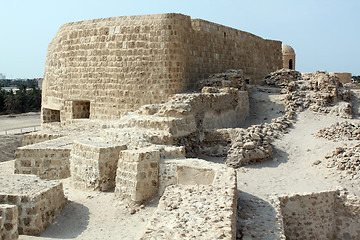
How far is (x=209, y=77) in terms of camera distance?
14.1 m

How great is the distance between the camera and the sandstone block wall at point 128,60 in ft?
41.9

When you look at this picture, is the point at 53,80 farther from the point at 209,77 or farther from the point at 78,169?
the point at 78,169

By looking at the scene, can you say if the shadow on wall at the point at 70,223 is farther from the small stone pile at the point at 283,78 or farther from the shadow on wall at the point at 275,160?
the small stone pile at the point at 283,78

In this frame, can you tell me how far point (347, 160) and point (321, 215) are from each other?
1.61m

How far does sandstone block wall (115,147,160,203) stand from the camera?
717 cm

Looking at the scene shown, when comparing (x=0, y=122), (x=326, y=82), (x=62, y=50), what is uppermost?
(x=62, y=50)

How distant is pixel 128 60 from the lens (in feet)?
42.5

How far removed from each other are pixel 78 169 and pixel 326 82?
9.93 meters

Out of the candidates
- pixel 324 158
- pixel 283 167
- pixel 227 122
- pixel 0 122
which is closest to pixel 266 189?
pixel 283 167

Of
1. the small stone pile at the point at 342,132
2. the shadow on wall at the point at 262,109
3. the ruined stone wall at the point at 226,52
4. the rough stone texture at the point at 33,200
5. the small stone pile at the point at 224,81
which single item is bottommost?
the rough stone texture at the point at 33,200

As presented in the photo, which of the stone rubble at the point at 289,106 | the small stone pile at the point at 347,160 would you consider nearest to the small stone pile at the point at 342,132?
the stone rubble at the point at 289,106

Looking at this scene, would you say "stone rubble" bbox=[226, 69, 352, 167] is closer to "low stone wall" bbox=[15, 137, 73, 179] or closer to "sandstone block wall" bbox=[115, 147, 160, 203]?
"sandstone block wall" bbox=[115, 147, 160, 203]

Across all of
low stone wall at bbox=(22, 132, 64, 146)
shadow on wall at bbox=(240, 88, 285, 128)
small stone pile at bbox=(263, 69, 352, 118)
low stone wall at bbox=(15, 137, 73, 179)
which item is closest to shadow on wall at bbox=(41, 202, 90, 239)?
low stone wall at bbox=(15, 137, 73, 179)

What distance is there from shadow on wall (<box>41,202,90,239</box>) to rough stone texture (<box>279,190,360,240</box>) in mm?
3601
